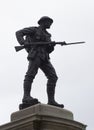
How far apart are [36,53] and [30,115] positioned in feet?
6.49

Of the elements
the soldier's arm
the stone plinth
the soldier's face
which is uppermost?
the soldier's face

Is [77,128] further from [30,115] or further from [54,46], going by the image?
[54,46]

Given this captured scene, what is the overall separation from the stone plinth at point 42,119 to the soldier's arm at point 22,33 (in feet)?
6.44

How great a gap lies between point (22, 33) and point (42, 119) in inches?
103

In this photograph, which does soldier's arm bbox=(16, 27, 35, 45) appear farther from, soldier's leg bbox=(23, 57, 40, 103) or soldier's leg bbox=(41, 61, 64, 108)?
soldier's leg bbox=(41, 61, 64, 108)

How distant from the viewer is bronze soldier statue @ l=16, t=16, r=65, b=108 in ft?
38.7

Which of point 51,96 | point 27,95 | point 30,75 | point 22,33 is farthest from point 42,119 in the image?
point 22,33

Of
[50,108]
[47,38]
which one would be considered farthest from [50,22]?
[50,108]

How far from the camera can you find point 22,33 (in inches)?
476

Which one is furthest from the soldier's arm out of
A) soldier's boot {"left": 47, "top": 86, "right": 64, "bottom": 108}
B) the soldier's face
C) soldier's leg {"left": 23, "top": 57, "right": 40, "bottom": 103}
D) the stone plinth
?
the stone plinth

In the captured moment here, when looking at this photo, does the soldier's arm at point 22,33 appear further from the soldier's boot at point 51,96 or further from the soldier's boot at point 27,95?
the soldier's boot at point 51,96

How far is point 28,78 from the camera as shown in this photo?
38.6ft

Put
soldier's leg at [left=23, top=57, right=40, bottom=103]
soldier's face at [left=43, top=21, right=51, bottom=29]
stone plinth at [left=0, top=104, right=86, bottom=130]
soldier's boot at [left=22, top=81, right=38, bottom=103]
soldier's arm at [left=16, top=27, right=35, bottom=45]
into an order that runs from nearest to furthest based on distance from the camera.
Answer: stone plinth at [left=0, top=104, right=86, bottom=130]
soldier's boot at [left=22, top=81, right=38, bottom=103]
soldier's leg at [left=23, top=57, right=40, bottom=103]
soldier's arm at [left=16, top=27, right=35, bottom=45]
soldier's face at [left=43, top=21, right=51, bottom=29]

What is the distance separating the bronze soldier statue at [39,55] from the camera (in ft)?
38.7
